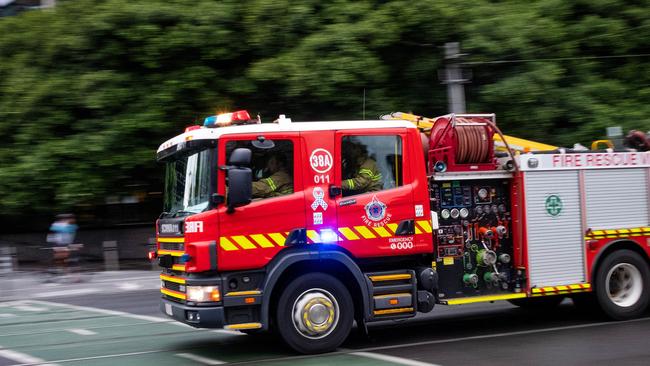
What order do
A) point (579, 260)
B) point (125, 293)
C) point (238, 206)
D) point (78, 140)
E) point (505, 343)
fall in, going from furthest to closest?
1. point (78, 140)
2. point (125, 293)
3. point (579, 260)
4. point (505, 343)
5. point (238, 206)

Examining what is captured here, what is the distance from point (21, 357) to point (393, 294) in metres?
A: 4.57

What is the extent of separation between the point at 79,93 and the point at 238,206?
14440mm

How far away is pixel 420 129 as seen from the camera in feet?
34.5

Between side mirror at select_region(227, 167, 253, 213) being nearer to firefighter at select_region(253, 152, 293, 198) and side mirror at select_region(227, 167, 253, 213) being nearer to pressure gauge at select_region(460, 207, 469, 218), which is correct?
firefighter at select_region(253, 152, 293, 198)

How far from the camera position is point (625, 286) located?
36.0 feet

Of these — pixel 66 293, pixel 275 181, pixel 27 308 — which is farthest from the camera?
pixel 66 293

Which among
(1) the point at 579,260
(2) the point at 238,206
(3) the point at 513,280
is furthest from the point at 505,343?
(2) the point at 238,206

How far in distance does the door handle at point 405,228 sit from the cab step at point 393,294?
1.52 ft

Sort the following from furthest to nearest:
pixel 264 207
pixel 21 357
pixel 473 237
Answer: pixel 473 237 < pixel 21 357 < pixel 264 207

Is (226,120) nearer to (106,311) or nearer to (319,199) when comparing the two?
(319,199)

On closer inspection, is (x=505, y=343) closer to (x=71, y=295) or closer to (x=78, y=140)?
(x=71, y=295)

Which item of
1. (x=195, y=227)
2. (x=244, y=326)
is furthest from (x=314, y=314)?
(x=195, y=227)

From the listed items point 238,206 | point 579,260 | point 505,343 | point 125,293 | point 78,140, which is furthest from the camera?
point 78,140

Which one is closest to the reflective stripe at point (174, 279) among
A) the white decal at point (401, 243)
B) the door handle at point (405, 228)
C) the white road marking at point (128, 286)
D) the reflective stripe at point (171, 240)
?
the reflective stripe at point (171, 240)
